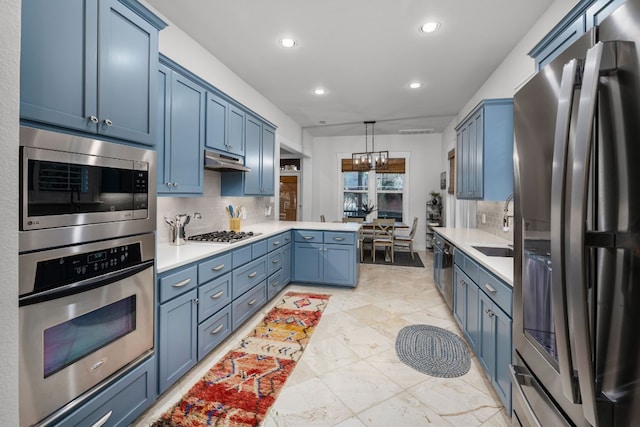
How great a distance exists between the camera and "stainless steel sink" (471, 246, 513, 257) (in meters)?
2.55

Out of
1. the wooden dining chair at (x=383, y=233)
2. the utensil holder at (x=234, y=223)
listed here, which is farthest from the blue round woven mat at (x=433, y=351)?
the wooden dining chair at (x=383, y=233)

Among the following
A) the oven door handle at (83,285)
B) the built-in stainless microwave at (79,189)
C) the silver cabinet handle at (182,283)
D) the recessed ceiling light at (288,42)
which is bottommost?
the silver cabinet handle at (182,283)

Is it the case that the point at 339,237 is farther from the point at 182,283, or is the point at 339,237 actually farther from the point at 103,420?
the point at 103,420

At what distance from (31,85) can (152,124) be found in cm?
59

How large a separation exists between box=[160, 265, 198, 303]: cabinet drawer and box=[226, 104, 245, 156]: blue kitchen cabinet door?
1550 mm

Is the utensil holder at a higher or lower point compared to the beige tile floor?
higher

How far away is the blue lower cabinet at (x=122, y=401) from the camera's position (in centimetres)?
133

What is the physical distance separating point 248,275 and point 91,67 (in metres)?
2.08

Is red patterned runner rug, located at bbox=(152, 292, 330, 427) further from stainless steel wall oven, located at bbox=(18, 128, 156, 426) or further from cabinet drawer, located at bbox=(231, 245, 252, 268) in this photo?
cabinet drawer, located at bbox=(231, 245, 252, 268)

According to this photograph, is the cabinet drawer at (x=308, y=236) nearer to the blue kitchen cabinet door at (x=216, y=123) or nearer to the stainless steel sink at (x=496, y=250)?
the blue kitchen cabinet door at (x=216, y=123)

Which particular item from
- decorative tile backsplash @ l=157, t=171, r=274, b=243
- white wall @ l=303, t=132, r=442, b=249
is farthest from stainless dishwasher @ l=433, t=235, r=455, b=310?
white wall @ l=303, t=132, r=442, b=249

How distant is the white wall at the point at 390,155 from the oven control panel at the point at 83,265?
614cm

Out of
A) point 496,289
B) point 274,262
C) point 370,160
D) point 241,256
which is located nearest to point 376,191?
point 370,160

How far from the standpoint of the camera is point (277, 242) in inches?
146
